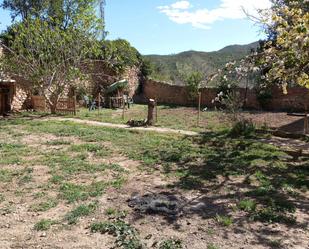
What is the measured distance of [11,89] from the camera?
21.0 metres

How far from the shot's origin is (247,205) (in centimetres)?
695

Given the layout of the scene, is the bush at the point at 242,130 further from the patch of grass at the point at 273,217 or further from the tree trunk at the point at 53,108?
the tree trunk at the point at 53,108

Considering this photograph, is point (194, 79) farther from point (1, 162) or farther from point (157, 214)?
point (157, 214)

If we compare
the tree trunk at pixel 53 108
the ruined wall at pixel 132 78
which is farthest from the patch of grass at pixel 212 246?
the ruined wall at pixel 132 78

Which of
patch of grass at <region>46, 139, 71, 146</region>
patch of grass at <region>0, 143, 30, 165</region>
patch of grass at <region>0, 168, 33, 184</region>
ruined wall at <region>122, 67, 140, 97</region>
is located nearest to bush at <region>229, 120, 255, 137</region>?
patch of grass at <region>46, 139, 71, 146</region>

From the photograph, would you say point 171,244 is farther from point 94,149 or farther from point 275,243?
point 94,149

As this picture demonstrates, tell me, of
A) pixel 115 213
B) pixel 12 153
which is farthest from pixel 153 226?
pixel 12 153

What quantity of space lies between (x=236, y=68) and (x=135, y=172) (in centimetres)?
393

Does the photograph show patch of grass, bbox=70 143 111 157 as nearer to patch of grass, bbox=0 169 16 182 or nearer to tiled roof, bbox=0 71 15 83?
patch of grass, bbox=0 169 16 182

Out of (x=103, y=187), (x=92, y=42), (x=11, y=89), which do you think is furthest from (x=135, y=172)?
(x=11, y=89)

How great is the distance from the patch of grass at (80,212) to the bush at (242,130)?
313 inches

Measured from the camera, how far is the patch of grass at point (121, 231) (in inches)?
214

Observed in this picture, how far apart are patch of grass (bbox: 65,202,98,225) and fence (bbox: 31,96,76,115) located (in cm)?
1337

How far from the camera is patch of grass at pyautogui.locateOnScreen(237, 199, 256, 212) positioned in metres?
6.82
